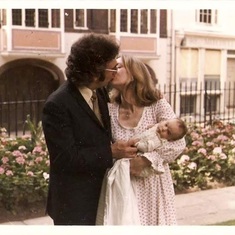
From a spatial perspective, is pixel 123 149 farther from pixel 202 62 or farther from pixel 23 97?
pixel 23 97

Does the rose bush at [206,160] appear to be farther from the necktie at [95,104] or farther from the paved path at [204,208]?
the necktie at [95,104]

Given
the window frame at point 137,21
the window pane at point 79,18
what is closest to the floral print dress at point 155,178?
the window frame at point 137,21

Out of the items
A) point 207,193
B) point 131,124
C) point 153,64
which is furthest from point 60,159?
point 207,193

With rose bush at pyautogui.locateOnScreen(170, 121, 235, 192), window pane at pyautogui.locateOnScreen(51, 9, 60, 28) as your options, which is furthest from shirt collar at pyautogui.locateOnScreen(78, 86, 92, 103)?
rose bush at pyautogui.locateOnScreen(170, 121, 235, 192)

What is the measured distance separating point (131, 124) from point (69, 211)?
263 millimetres

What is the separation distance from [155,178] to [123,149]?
125 millimetres

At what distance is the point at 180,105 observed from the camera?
2207mm

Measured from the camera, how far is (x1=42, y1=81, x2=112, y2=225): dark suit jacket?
102cm

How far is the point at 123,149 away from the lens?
3.57 feet

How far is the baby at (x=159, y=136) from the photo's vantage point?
1.10 metres

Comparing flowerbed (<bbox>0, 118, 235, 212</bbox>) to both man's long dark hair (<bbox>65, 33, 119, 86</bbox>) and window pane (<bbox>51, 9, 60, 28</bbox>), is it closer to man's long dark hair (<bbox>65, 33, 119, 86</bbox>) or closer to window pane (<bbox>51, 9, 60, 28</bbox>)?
window pane (<bbox>51, 9, 60, 28</bbox>)

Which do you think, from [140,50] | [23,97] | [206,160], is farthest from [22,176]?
[206,160]
